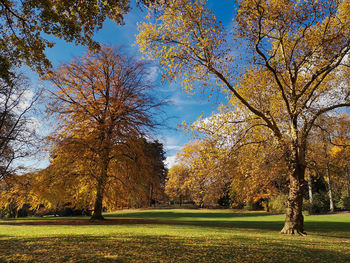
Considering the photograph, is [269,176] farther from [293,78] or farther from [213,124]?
[293,78]

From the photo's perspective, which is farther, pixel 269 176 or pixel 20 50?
pixel 269 176

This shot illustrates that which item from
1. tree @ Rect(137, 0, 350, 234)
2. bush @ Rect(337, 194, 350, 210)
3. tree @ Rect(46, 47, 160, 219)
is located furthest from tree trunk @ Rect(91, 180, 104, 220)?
bush @ Rect(337, 194, 350, 210)

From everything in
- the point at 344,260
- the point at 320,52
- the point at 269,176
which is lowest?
the point at 344,260

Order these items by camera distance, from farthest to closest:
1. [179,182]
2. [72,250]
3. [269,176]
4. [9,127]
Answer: [179,182], [9,127], [269,176], [72,250]

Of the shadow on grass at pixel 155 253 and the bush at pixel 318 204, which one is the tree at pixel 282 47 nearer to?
the shadow on grass at pixel 155 253

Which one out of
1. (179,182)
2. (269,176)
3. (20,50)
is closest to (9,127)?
(20,50)

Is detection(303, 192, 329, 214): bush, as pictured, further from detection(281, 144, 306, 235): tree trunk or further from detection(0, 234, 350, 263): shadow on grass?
detection(0, 234, 350, 263): shadow on grass

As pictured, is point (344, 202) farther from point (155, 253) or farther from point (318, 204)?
point (155, 253)

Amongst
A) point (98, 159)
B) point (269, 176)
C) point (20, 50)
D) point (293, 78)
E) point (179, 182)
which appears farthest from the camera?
point (179, 182)

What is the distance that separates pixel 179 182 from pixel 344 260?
36.9 meters

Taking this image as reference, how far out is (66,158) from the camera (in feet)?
54.7

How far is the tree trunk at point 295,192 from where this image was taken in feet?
41.7

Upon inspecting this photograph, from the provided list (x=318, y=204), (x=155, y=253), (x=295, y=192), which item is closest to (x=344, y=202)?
(x=318, y=204)

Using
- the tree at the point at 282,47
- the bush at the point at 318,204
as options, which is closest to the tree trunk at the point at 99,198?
the tree at the point at 282,47
